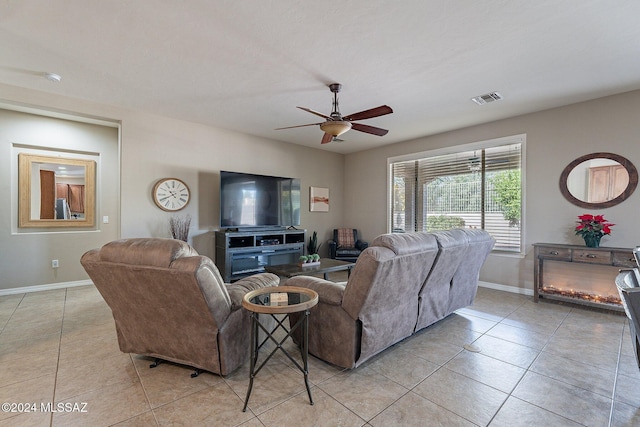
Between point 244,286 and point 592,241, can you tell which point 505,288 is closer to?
point 592,241

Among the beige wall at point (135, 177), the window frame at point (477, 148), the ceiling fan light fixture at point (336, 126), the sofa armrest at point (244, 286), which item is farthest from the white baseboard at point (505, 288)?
the beige wall at point (135, 177)

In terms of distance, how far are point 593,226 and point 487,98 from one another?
6.76 ft

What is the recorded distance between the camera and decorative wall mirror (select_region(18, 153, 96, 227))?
13.7 feet

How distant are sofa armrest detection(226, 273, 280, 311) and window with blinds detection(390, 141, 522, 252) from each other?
3.87m

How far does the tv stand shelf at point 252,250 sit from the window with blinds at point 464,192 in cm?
233

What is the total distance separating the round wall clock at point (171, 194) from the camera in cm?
436

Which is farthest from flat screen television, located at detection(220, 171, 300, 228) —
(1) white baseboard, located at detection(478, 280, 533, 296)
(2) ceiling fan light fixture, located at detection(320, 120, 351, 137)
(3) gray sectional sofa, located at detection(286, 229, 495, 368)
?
(1) white baseboard, located at detection(478, 280, 533, 296)

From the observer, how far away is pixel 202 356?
77.5 inches

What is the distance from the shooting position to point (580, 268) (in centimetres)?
383

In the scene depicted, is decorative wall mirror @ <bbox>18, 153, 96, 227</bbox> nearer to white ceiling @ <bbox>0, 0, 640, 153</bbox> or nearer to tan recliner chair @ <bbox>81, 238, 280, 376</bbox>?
white ceiling @ <bbox>0, 0, 640, 153</bbox>

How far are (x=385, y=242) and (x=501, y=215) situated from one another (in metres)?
3.53

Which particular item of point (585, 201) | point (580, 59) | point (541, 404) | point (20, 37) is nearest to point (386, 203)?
point (585, 201)

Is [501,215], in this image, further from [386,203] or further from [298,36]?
[298,36]

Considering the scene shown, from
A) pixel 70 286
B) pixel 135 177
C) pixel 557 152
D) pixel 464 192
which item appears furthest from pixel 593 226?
pixel 70 286
